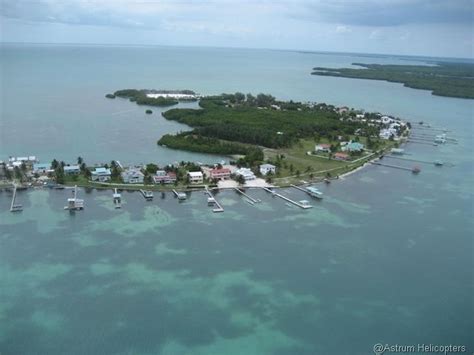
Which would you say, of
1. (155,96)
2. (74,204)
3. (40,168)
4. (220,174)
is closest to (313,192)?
(220,174)

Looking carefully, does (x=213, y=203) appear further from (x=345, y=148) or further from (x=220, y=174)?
(x=345, y=148)

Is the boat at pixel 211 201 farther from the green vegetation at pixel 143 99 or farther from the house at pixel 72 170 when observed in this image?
the green vegetation at pixel 143 99

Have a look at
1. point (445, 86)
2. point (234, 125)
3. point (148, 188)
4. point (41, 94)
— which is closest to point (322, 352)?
point (148, 188)

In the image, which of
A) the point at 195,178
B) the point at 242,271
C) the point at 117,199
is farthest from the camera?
the point at 195,178

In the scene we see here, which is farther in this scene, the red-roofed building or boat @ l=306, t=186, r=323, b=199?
the red-roofed building

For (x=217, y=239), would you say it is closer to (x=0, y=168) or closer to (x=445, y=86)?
(x=0, y=168)

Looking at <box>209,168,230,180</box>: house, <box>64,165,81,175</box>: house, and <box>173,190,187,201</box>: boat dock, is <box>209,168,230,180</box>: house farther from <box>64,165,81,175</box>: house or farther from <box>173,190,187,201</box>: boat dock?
<box>64,165,81,175</box>: house

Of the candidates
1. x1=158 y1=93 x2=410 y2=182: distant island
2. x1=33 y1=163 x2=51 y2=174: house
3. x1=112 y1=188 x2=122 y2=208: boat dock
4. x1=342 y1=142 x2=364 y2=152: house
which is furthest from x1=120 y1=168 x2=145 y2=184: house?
x1=342 y1=142 x2=364 y2=152: house
